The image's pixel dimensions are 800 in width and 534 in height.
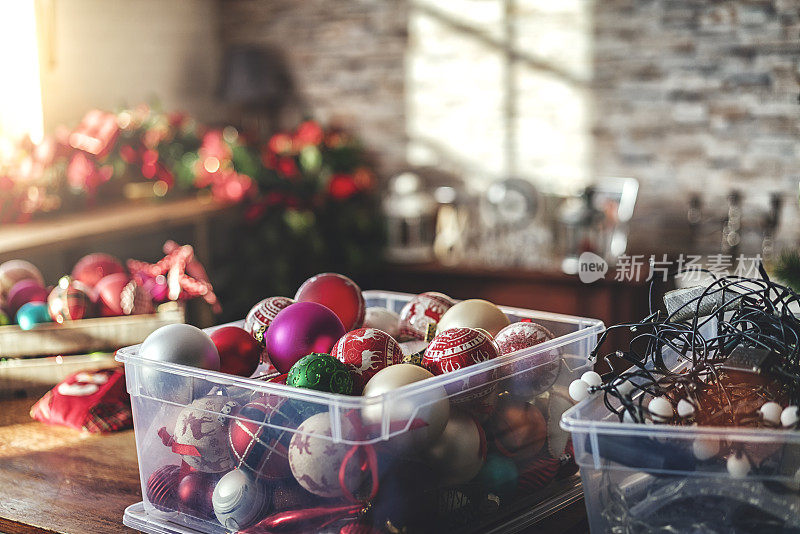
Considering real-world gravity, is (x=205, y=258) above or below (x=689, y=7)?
below

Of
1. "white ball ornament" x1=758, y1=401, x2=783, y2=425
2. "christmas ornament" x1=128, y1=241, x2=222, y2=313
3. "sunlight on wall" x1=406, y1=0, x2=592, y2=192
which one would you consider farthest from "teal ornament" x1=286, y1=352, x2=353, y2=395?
"sunlight on wall" x1=406, y1=0, x2=592, y2=192

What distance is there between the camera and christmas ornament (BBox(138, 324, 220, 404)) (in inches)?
31.0

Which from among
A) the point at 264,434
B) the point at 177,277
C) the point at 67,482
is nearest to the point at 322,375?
the point at 264,434

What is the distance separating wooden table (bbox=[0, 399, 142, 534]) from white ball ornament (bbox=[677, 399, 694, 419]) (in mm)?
536

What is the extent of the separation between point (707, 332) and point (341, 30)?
377 centimetres

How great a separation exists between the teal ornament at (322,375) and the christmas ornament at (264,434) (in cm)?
3

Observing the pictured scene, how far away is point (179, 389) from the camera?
2.58 ft

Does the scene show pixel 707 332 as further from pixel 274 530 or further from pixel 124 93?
pixel 124 93

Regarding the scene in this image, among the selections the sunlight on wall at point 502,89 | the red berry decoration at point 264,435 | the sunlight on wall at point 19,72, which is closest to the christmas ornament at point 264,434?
the red berry decoration at point 264,435

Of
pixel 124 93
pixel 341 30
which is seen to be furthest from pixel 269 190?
pixel 341 30

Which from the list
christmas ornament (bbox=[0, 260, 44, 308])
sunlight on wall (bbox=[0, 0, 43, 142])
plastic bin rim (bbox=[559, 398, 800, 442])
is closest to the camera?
plastic bin rim (bbox=[559, 398, 800, 442])

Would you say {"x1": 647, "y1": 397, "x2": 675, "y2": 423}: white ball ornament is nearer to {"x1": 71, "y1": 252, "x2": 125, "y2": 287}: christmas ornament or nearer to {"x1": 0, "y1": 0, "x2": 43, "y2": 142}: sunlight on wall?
{"x1": 71, "y1": 252, "x2": 125, "y2": 287}: christmas ornament

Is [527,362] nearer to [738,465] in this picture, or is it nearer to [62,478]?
[738,465]

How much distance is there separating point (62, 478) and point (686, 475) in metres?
0.68
